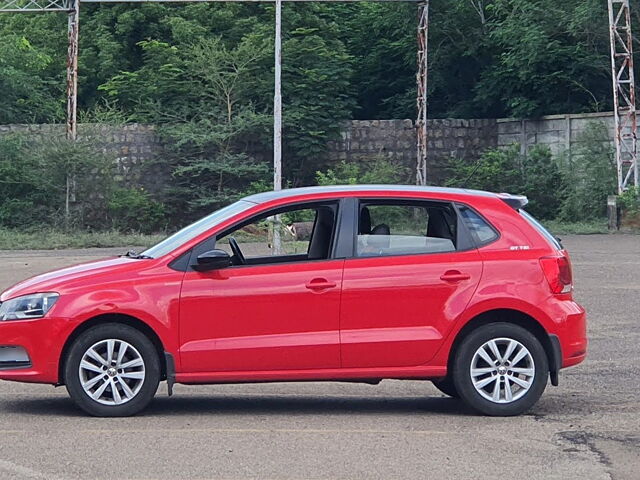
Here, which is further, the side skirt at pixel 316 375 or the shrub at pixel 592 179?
the shrub at pixel 592 179

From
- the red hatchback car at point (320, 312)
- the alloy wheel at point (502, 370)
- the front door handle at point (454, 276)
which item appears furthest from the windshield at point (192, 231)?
the alloy wheel at point (502, 370)

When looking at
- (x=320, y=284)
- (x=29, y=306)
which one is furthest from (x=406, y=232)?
(x=29, y=306)

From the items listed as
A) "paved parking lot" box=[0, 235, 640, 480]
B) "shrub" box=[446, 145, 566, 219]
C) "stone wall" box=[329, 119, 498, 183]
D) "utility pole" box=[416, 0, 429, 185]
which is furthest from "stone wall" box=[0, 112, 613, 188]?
"paved parking lot" box=[0, 235, 640, 480]

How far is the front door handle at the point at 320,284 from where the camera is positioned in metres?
9.09

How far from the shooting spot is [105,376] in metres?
8.97

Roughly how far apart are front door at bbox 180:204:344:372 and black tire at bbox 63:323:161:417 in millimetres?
247

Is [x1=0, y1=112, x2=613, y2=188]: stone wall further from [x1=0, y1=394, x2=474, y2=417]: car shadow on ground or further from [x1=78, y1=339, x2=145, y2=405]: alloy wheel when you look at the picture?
[x1=78, y1=339, x2=145, y2=405]: alloy wheel

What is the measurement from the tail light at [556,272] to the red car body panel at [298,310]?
48mm

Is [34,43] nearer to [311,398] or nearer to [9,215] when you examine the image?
[9,215]

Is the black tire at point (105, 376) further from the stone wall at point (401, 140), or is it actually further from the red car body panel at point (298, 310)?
the stone wall at point (401, 140)

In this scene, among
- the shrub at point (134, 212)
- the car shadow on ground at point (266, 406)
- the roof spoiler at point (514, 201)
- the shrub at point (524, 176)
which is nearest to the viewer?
the car shadow on ground at point (266, 406)

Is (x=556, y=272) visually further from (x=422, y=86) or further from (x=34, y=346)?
(x=422, y=86)

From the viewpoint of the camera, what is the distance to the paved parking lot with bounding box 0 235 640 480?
24.2 feet

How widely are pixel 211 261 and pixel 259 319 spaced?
538 millimetres
